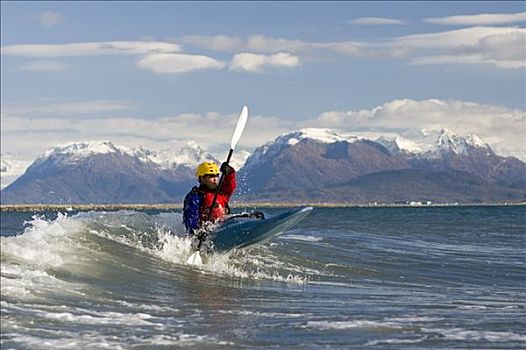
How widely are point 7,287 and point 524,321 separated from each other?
23.4 feet

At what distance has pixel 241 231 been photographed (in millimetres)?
18641

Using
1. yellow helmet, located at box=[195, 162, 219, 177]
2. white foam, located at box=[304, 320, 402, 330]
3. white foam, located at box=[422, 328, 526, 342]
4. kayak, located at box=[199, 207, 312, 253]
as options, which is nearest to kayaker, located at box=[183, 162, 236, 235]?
yellow helmet, located at box=[195, 162, 219, 177]

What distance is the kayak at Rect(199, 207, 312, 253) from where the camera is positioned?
1861 cm

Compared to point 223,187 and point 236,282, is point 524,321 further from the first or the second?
point 223,187

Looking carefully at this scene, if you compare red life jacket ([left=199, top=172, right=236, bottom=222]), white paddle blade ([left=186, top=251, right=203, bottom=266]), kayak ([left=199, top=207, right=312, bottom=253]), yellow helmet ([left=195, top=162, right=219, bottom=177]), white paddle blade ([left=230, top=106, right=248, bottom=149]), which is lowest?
white paddle blade ([left=186, top=251, right=203, bottom=266])

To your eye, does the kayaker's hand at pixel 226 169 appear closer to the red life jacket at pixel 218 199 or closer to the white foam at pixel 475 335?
the red life jacket at pixel 218 199

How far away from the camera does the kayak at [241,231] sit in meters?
18.6

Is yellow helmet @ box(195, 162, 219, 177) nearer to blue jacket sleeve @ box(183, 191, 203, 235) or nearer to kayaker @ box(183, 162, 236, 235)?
kayaker @ box(183, 162, 236, 235)

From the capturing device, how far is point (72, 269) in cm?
1511

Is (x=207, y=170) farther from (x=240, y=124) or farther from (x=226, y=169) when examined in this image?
(x=240, y=124)

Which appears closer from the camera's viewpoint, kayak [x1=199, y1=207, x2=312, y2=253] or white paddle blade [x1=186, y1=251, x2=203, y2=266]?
white paddle blade [x1=186, y1=251, x2=203, y2=266]

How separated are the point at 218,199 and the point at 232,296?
460 centimetres

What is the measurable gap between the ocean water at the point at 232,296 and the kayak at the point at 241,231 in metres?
0.32

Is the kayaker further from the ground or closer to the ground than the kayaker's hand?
closer to the ground
